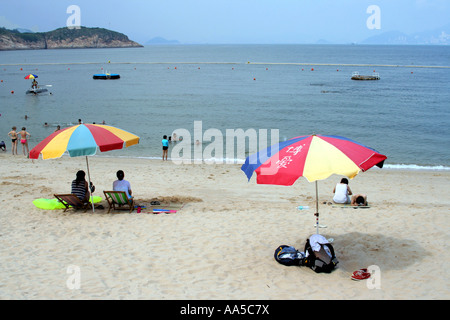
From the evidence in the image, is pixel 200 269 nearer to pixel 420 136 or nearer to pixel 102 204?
pixel 102 204

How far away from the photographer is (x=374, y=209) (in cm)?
1001

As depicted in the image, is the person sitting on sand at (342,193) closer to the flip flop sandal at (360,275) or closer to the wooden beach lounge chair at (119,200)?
the flip flop sandal at (360,275)

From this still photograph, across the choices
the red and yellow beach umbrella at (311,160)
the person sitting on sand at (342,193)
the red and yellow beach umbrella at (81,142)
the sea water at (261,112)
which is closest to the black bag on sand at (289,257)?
the red and yellow beach umbrella at (311,160)

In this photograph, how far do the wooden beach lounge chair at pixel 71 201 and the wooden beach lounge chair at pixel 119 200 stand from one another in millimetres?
632

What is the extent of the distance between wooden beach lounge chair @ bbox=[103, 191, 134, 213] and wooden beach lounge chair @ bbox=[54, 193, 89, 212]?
632 millimetres

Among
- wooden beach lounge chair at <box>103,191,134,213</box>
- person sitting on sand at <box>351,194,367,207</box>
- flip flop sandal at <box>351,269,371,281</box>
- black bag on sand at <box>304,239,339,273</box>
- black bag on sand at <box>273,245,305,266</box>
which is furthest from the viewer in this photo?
person sitting on sand at <box>351,194,367,207</box>

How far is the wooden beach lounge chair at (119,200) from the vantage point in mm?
9448

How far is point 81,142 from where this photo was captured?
27.7 feet

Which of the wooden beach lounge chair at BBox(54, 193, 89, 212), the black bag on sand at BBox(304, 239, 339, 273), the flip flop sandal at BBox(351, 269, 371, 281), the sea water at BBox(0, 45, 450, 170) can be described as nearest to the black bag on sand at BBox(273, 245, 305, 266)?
the black bag on sand at BBox(304, 239, 339, 273)

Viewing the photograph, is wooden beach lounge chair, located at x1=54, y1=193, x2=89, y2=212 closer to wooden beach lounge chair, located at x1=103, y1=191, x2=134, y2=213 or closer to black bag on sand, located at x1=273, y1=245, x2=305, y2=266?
wooden beach lounge chair, located at x1=103, y1=191, x2=134, y2=213

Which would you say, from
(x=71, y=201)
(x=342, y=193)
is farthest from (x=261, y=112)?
(x=71, y=201)

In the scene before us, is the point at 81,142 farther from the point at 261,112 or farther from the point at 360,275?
the point at 261,112

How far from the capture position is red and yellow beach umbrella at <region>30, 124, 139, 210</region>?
8297 millimetres

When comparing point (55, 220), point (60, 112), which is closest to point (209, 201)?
point (55, 220)
